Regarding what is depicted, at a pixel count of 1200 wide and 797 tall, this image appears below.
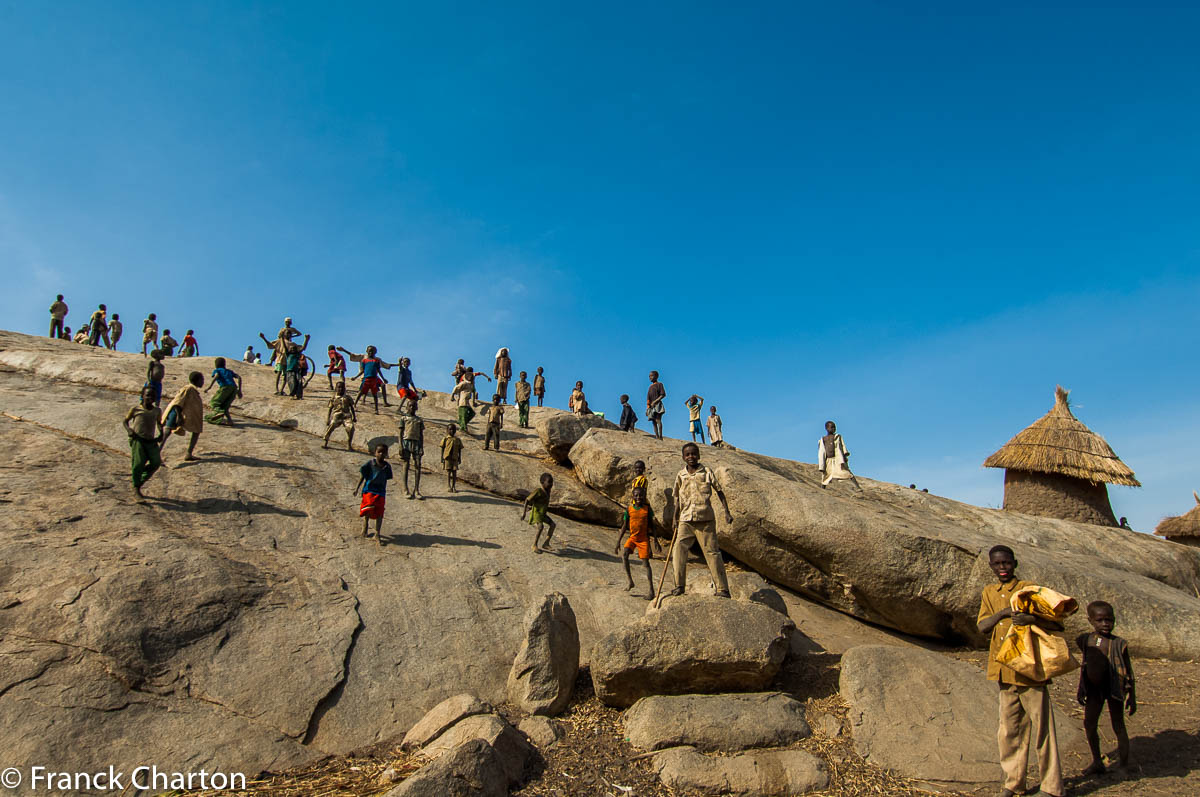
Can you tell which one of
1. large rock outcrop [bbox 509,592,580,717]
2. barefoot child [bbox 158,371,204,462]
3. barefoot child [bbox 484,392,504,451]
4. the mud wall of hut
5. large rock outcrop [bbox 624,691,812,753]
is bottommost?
large rock outcrop [bbox 624,691,812,753]

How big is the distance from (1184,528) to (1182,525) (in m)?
0.21

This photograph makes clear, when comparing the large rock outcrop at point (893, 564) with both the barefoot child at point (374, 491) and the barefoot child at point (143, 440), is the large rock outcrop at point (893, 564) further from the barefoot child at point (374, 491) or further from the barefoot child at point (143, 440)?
the barefoot child at point (143, 440)

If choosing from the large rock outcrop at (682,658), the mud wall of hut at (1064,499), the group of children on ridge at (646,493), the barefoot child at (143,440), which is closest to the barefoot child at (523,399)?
the group of children on ridge at (646,493)

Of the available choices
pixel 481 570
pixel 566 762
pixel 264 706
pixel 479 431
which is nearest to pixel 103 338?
pixel 479 431

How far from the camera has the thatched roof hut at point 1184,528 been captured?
2234 centimetres

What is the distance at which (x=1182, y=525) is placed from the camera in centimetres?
2273

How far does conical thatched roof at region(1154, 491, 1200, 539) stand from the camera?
2233 cm

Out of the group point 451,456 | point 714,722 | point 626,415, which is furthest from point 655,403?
point 714,722

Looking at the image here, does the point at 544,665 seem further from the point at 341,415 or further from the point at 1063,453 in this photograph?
the point at 1063,453

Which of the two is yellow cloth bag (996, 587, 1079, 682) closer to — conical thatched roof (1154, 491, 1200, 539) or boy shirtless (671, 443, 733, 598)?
boy shirtless (671, 443, 733, 598)

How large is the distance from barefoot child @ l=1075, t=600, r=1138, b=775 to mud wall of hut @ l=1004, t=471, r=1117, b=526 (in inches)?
560

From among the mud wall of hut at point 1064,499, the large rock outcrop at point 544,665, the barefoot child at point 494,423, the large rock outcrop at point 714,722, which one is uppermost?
the barefoot child at point 494,423

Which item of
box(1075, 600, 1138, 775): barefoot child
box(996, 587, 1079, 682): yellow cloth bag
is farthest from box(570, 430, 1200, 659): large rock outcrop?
box(996, 587, 1079, 682): yellow cloth bag

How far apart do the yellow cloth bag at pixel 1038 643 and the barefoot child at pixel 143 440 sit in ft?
37.5
